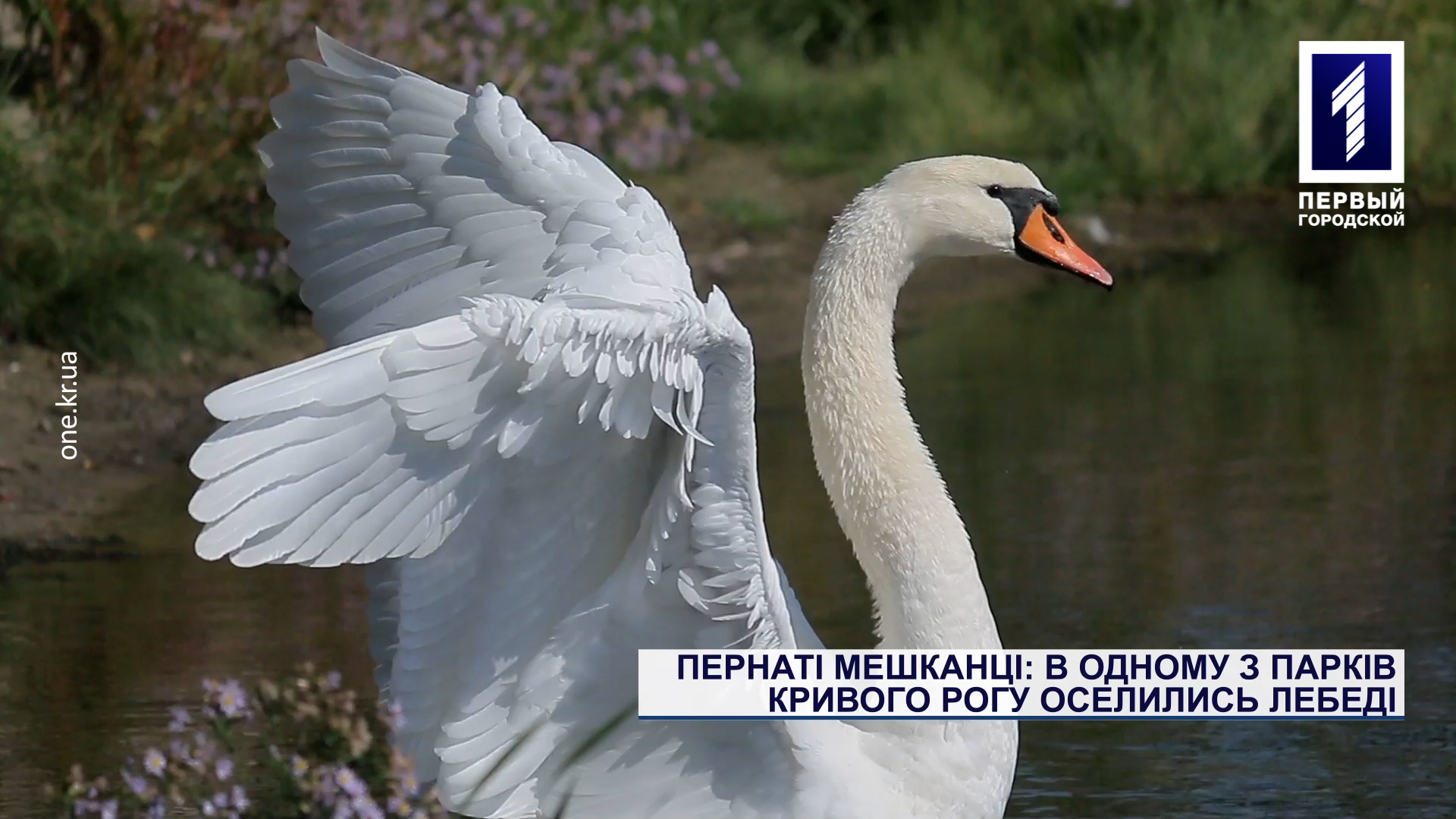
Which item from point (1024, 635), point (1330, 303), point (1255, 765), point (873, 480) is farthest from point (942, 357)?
point (873, 480)

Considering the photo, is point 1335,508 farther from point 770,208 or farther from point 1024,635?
point 770,208

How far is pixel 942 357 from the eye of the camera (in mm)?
9352

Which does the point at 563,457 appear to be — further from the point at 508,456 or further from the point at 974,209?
the point at 974,209

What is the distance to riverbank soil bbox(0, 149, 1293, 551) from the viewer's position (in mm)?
7445

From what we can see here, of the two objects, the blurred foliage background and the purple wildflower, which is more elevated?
the blurred foliage background

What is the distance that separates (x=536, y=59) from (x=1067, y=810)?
6179 millimetres

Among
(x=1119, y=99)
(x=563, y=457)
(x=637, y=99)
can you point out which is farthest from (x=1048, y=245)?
(x=1119, y=99)

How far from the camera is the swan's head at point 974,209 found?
4676 mm

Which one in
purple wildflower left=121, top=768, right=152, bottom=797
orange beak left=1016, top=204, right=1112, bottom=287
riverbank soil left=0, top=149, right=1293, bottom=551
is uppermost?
riverbank soil left=0, top=149, right=1293, bottom=551
